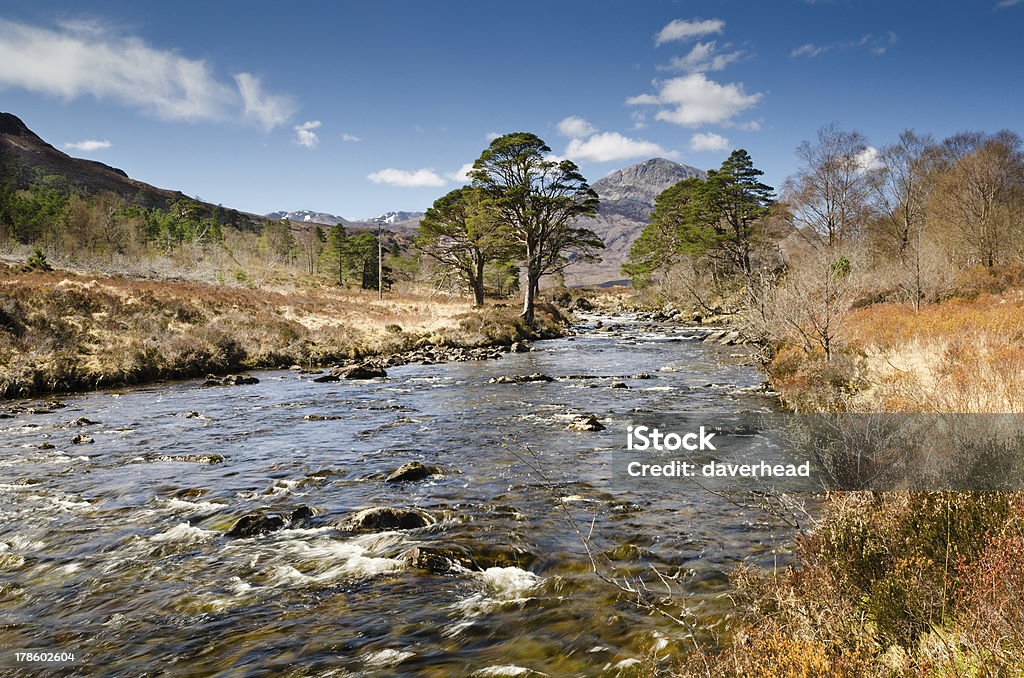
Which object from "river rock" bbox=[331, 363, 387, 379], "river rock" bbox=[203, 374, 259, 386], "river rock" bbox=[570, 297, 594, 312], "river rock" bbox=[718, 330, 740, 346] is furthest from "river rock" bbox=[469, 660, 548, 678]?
"river rock" bbox=[570, 297, 594, 312]

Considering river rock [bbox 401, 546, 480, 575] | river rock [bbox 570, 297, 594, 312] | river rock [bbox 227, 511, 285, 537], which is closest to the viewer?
river rock [bbox 401, 546, 480, 575]

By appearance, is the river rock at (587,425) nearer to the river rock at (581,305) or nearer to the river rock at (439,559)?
the river rock at (439,559)

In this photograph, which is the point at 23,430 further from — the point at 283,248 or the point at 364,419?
the point at 283,248

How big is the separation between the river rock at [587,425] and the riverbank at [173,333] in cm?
1578

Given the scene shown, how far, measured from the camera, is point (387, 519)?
22.3 ft

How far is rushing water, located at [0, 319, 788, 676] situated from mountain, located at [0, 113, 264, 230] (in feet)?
433

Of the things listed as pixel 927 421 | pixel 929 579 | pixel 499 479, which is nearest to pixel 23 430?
pixel 499 479

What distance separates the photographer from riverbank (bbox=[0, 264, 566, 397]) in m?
17.2

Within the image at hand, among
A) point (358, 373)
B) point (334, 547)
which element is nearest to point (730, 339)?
point (358, 373)

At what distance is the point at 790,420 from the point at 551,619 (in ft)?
28.0

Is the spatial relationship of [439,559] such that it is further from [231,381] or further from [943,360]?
[231,381]

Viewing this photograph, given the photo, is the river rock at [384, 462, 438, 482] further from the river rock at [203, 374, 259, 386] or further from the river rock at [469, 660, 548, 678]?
the river rock at [203, 374, 259, 386]

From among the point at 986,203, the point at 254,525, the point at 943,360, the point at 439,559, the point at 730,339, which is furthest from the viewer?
the point at 986,203

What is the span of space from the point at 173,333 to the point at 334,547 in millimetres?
19900
